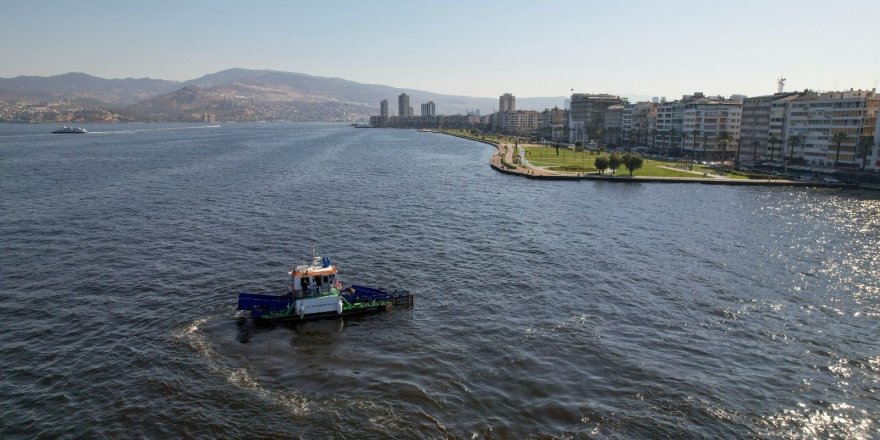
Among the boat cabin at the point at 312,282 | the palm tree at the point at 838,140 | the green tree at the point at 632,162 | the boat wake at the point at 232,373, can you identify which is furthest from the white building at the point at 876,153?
the boat wake at the point at 232,373

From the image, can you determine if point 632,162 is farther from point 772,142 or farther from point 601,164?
point 772,142

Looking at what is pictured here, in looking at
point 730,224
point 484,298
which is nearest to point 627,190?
point 730,224

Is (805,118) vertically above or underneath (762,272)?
above

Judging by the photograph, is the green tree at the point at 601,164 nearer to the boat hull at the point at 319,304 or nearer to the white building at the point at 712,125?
the white building at the point at 712,125

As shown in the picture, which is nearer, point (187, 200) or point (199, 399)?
point (199, 399)

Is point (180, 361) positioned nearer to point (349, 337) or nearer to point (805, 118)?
point (349, 337)

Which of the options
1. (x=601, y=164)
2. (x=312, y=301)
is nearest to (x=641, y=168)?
(x=601, y=164)

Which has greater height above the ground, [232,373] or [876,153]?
[876,153]

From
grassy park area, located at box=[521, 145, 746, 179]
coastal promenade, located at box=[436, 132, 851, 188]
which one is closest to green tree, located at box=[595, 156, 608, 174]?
grassy park area, located at box=[521, 145, 746, 179]
